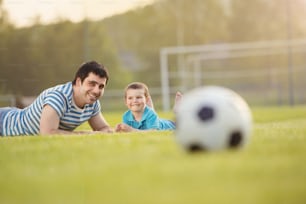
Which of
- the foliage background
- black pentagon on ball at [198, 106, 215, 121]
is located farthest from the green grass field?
the foliage background

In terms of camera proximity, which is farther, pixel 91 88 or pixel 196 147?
pixel 91 88

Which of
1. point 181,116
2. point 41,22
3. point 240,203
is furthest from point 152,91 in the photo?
point 240,203

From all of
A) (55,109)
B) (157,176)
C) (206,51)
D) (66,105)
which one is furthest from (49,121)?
(206,51)

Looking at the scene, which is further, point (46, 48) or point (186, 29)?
point (186, 29)

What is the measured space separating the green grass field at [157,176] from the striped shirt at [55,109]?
1.91 meters

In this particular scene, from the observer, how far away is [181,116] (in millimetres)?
3252

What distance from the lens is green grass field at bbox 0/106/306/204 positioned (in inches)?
84.9

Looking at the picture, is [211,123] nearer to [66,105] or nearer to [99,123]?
[66,105]

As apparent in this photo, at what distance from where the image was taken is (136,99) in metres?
6.48

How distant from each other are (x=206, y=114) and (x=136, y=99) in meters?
3.37

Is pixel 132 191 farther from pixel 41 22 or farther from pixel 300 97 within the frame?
pixel 300 97

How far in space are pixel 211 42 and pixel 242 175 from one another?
65.9 feet

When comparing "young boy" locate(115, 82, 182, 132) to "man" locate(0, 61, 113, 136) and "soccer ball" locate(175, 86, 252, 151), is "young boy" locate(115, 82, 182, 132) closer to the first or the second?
"man" locate(0, 61, 113, 136)

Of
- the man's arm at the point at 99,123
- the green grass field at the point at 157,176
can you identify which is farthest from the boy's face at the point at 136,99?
the green grass field at the point at 157,176
